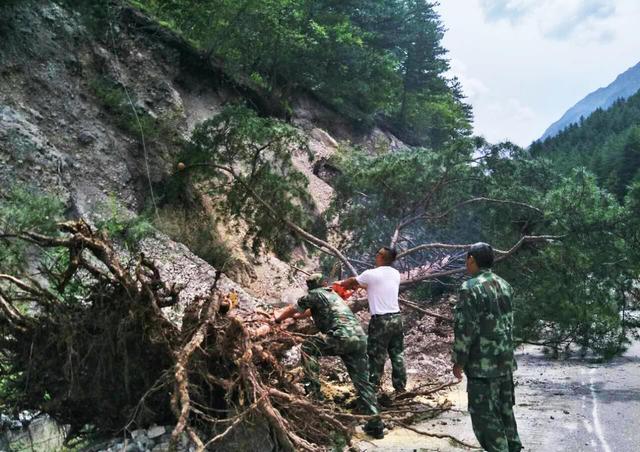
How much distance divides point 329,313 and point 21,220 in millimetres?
2834

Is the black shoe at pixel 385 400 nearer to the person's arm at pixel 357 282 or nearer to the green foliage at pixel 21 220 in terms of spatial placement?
the person's arm at pixel 357 282

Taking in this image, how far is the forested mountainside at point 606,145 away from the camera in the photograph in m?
37.5

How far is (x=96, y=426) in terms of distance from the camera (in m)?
5.13

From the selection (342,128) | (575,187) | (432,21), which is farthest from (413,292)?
(432,21)

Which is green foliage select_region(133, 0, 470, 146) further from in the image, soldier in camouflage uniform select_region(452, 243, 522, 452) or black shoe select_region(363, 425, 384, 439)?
soldier in camouflage uniform select_region(452, 243, 522, 452)

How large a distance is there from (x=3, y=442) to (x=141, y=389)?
1.82m

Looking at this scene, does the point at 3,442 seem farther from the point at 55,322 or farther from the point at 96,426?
the point at 55,322

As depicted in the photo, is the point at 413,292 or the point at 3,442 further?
the point at 413,292

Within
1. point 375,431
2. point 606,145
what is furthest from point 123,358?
point 606,145

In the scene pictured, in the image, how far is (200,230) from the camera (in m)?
13.6

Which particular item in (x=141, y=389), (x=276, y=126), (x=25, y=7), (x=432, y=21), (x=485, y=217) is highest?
(x=432, y=21)

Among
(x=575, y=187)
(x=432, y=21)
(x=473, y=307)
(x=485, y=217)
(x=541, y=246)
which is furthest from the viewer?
(x=432, y=21)

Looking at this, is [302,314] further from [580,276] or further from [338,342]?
[580,276]

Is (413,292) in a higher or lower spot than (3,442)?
higher
